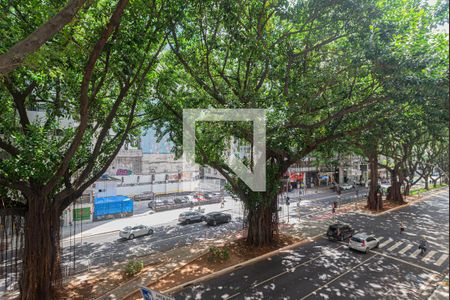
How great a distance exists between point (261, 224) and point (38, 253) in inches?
429

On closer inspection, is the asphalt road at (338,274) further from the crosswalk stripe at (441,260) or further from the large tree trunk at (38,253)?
the large tree trunk at (38,253)

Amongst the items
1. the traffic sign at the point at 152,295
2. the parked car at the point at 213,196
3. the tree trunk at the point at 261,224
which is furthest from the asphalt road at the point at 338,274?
the parked car at the point at 213,196

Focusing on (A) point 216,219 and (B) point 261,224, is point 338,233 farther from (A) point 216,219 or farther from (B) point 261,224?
(A) point 216,219

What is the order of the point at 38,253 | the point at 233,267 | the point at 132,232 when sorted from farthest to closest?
the point at 132,232 → the point at 233,267 → the point at 38,253

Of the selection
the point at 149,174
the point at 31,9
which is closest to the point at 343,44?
the point at 31,9

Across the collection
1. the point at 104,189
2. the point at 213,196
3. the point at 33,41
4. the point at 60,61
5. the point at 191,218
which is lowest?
the point at 191,218

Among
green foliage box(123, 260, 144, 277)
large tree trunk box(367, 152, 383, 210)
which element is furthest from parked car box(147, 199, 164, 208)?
large tree trunk box(367, 152, 383, 210)

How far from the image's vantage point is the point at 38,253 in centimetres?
972

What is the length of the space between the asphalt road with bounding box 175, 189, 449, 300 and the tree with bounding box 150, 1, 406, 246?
3.00m

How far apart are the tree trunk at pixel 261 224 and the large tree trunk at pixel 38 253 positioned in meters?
10.0

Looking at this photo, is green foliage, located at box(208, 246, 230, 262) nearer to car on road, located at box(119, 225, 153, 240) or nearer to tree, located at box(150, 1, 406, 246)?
tree, located at box(150, 1, 406, 246)

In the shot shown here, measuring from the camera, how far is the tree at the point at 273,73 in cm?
993

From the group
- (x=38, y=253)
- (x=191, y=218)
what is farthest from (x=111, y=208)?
(x=38, y=253)

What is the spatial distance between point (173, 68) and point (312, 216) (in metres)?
18.8
